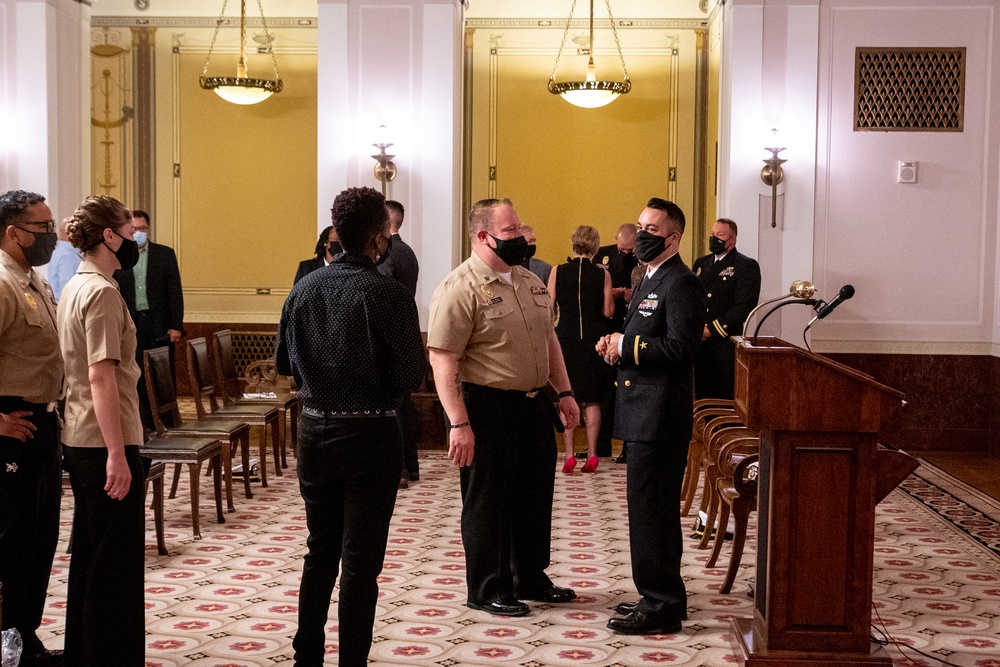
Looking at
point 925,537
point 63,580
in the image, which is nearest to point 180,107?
point 63,580

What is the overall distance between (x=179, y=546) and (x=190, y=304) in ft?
19.9

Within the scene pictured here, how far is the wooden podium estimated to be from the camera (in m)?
3.39

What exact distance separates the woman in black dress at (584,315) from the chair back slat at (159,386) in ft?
8.80

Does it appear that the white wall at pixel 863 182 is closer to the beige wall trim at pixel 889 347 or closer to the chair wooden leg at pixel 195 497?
the beige wall trim at pixel 889 347

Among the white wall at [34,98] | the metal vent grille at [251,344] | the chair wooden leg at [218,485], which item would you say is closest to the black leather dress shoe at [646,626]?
the chair wooden leg at [218,485]

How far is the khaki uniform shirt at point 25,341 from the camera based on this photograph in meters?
3.25

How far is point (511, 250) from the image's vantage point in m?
4.10

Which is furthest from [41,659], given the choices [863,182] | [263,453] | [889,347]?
[863,182]

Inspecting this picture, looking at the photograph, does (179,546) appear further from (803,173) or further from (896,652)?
(803,173)

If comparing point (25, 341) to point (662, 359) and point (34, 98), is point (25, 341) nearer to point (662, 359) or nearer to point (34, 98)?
point (662, 359)

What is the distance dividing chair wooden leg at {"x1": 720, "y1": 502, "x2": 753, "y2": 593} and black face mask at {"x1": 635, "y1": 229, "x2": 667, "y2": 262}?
3.80 feet

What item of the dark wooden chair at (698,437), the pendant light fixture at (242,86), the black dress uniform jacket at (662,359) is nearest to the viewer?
the black dress uniform jacket at (662,359)

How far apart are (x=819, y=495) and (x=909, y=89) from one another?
5611 mm

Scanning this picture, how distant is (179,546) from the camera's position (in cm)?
529
